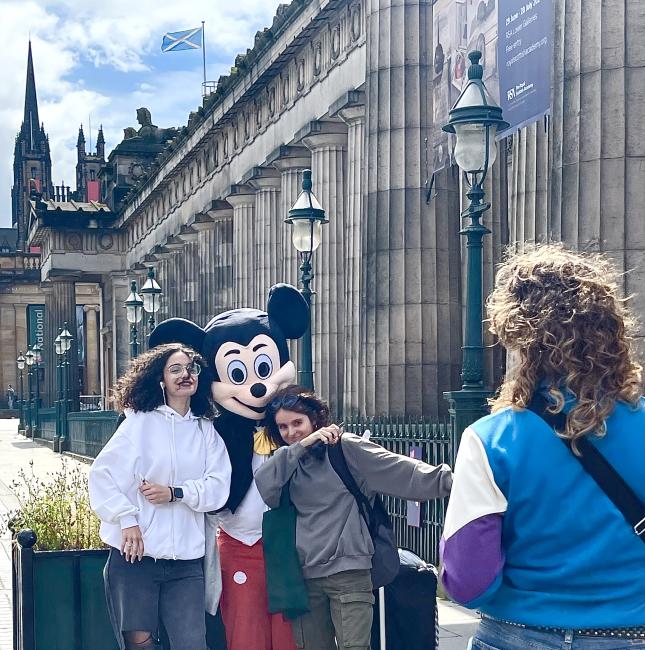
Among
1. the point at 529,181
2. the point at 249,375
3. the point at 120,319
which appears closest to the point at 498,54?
the point at 529,181

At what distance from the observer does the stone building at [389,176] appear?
1062 cm

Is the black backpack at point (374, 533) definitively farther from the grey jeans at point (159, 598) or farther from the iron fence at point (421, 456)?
the iron fence at point (421, 456)

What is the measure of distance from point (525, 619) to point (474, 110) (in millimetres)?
6172

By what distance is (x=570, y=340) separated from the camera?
3.20 meters

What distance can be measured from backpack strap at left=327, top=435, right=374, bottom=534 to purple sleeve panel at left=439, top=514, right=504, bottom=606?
6.64ft

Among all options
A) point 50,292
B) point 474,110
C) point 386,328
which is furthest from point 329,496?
point 50,292

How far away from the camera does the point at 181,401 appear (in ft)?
19.1

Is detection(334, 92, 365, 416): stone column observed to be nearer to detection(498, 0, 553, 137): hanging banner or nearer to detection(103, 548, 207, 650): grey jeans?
detection(498, 0, 553, 137): hanging banner

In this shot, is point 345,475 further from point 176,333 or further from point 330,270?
point 330,270

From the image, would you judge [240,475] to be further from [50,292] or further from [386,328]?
[50,292]

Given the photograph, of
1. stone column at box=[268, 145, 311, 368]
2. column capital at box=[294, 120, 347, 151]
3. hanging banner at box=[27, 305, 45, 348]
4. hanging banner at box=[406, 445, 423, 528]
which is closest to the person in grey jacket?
hanging banner at box=[406, 445, 423, 528]

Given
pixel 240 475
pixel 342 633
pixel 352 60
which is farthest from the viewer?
pixel 352 60

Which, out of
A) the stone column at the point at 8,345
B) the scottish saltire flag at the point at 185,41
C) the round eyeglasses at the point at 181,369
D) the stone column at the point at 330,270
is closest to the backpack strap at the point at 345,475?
the round eyeglasses at the point at 181,369

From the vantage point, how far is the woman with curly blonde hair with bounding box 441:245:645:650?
3.10 metres
